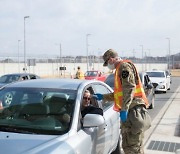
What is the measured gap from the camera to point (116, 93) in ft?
15.5

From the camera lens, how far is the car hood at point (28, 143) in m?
3.21

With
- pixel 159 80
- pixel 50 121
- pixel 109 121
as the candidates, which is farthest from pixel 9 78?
pixel 50 121

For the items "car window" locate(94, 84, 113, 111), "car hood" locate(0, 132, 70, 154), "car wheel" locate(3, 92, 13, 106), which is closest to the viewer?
"car hood" locate(0, 132, 70, 154)

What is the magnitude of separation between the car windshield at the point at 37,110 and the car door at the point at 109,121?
845 millimetres

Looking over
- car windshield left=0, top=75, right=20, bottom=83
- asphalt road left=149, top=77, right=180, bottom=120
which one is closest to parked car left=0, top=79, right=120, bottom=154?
asphalt road left=149, top=77, right=180, bottom=120

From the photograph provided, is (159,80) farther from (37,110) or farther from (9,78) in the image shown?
(37,110)

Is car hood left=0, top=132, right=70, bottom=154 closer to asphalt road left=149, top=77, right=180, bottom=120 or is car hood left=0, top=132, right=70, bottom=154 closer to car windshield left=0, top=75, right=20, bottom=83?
asphalt road left=149, top=77, right=180, bottom=120

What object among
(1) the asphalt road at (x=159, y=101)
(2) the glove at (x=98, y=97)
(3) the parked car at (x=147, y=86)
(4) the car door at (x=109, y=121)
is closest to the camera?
(4) the car door at (x=109, y=121)

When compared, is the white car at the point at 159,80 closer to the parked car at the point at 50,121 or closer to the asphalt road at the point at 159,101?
the asphalt road at the point at 159,101

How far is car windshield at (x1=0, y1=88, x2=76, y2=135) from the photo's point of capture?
3855 mm

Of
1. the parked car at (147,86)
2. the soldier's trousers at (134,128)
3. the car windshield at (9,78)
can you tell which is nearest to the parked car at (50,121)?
the soldier's trousers at (134,128)

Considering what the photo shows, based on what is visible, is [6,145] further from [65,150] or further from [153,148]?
[153,148]

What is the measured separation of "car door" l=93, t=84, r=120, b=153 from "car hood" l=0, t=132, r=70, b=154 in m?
1.42

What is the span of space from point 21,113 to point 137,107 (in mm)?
1565
